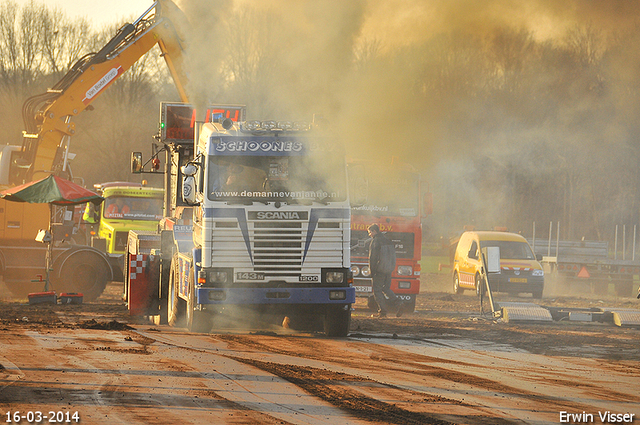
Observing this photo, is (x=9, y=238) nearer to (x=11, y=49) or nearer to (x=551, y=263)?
(x=551, y=263)

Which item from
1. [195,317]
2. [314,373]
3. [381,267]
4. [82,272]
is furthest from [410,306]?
[314,373]

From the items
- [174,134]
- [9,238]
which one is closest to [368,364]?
[174,134]

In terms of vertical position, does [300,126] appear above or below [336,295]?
above

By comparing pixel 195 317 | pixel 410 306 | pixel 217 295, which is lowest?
pixel 410 306

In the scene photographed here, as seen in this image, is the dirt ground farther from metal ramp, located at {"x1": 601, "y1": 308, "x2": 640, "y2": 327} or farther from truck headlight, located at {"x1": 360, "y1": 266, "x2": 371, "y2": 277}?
truck headlight, located at {"x1": 360, "y1": 266, "x2": 371, "y2": 277}

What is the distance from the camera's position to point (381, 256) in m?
16.0

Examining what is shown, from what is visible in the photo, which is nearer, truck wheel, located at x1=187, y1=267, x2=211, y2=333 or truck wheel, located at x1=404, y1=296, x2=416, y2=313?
truck wheel, located at x1=187, y1=267, x2=211, y2=333

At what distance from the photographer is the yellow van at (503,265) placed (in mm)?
21359

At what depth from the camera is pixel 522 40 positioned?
14.7m

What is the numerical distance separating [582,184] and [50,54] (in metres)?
37.5

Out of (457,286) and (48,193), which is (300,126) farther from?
(457,286)

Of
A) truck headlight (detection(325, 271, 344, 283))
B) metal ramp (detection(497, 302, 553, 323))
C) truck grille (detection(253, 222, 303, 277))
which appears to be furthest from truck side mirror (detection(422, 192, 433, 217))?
truck grille (detection(253, 222, 303, 277))

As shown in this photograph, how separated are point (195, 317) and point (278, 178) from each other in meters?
2.58

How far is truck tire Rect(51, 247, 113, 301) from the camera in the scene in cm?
1794
